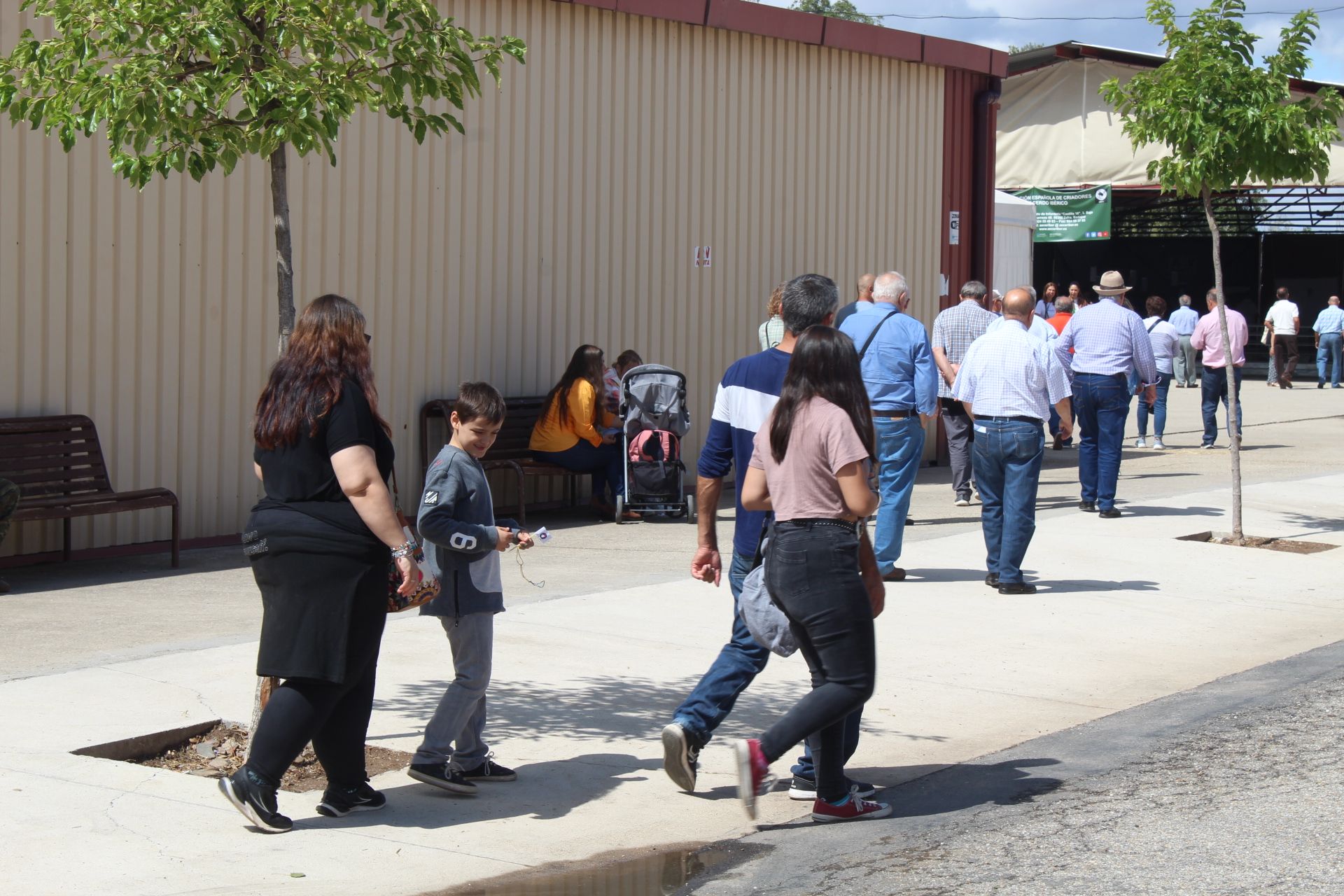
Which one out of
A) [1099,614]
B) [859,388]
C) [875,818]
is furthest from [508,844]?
[1099,614]

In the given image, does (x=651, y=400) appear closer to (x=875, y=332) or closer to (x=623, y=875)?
(x=875, y=332)

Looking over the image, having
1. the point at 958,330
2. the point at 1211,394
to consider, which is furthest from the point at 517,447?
the point at 1211,394

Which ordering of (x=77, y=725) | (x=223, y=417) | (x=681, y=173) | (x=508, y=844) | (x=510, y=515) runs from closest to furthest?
(x=508, y=844) < (x=77, y=725) < (x=223, y=417) < (x=510, y=515) < (x=681, y=173)

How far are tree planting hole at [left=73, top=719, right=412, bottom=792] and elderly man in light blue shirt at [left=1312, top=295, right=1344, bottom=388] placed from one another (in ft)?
92.0

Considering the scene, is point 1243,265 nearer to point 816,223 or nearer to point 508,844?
point 816,223

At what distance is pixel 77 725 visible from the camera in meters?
6.47

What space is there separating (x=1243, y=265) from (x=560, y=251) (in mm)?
26940

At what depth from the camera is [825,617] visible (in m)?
5.39

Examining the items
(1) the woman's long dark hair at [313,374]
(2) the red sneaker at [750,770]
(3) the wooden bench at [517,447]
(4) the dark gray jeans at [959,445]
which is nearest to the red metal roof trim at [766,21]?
(4) the dark gray jeans at [959,445]

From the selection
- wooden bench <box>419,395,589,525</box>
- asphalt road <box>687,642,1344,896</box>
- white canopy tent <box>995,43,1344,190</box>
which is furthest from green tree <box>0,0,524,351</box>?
white canopy tent <box>995,43,1344,190</box>

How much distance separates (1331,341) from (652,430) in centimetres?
2202

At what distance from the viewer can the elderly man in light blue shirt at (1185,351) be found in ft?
98.5

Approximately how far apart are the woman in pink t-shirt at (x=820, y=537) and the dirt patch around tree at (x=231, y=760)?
4.93ft

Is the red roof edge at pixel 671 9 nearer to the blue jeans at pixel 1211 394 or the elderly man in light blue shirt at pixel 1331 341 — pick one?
the blue jeans at pixel 1211 394
